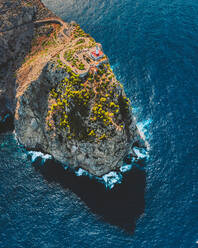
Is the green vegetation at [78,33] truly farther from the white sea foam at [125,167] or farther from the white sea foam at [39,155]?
the white sea foam at [125,167]

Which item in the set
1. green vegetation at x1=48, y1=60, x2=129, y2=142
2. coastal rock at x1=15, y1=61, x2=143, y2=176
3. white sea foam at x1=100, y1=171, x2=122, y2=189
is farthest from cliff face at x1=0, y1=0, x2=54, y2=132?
white sea foam at x1=100, y1=171, x2=122, y2=189

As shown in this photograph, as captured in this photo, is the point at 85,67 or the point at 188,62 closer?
the point at 85,67

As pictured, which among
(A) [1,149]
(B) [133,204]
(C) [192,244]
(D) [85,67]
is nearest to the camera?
(C) [192,244]

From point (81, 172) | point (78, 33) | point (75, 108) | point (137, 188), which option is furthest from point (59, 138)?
point (78, 33)

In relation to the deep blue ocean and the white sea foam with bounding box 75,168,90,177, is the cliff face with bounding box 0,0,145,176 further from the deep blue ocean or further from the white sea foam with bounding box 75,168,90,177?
the deep blue ocean

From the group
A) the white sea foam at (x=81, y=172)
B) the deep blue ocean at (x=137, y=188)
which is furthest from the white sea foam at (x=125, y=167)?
the white sea foam at (x=81, y=172)

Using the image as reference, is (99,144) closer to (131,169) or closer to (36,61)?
(131,169)

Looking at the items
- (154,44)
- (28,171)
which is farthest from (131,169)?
(154,44)
